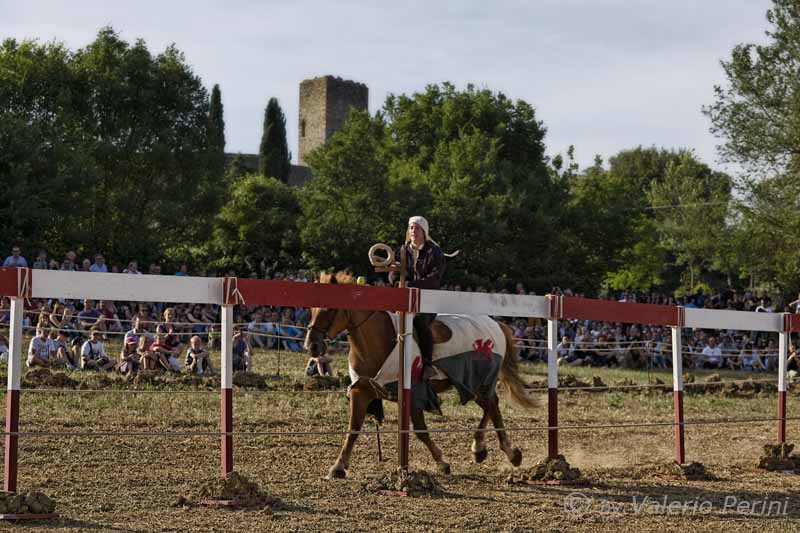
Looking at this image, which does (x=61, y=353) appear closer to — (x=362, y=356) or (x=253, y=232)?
(x=362, y=356)

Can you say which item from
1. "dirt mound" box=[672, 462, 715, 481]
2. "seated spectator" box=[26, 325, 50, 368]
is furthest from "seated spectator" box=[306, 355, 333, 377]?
"dirt mound" box=[672, 462, 715, 481]

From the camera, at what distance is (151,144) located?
32.0m

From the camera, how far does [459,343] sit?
1028 centimetres

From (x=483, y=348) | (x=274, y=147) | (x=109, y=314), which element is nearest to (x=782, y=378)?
(x=483, y=348)

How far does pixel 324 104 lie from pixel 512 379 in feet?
189

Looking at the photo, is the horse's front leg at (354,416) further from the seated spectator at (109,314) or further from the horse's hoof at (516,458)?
the seated spectator at (109,314)

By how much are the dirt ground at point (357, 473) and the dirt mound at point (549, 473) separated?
0.17 m

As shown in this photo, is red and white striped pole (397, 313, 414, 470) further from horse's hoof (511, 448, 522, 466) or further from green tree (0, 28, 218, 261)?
green tree (0, 28, 218, 261)

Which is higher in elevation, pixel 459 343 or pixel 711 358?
pixel 459 343

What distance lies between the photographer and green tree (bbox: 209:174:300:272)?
34.7m

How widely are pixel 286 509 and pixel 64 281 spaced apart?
226 centimetres

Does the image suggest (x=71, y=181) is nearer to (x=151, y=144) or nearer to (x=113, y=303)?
(x=151, y=144)

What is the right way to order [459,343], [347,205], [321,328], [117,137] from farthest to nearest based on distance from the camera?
[347,205] < [117,137] < [459,343] < [321,328]

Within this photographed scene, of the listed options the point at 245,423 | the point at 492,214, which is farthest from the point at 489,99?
the point at 245,423
